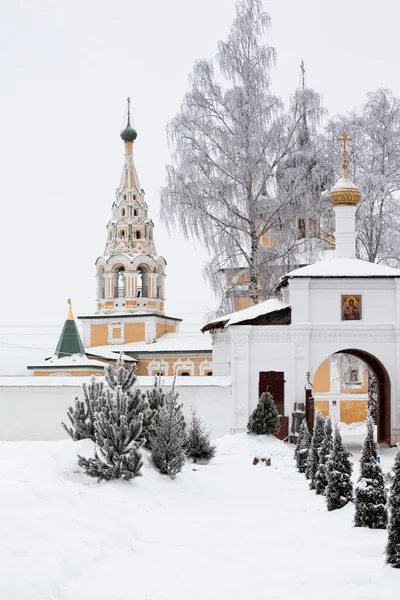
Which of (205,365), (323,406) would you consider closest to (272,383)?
(323,406)

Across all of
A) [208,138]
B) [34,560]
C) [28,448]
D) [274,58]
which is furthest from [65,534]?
[274,58]

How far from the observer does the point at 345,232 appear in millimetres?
19812

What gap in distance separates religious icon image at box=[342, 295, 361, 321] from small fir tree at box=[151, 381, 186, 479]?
27.2 ft

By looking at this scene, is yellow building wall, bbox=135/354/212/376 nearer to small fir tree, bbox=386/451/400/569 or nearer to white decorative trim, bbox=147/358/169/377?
white decorative trim, bbox=147/358/169/377

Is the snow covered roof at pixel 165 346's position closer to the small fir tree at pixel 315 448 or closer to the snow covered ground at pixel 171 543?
the small fir tree at pixel 315 448

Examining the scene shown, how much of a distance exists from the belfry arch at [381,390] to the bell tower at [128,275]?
17.0 meters

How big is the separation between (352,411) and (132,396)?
2083cm

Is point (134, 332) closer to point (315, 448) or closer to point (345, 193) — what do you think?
point (345, 193)

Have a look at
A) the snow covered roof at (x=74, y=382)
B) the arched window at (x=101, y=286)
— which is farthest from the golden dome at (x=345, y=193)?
the arched window at (x=101, y=286)

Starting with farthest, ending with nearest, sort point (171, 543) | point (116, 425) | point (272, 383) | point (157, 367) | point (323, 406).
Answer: point (157, 367) → point (323, 406) → point (272, 383) → point (116, 425) → point (171, 543)

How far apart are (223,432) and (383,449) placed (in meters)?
3.70

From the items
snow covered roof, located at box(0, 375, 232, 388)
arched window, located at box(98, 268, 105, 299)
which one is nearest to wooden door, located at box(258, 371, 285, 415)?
snow covered roof, located at box(0, 375, 232, 388)

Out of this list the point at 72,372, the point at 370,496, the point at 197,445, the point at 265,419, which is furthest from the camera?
the point at 72,372

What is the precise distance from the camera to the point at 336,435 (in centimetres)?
888
